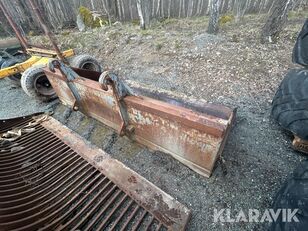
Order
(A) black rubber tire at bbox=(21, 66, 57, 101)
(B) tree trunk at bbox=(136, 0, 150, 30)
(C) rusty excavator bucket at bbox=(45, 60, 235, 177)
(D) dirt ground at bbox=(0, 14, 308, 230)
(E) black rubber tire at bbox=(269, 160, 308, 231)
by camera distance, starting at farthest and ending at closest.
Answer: (B) tree trunk at bbox=(136, 0, 150, 30) → (A) black rubber tire at bbox=(21, 66, 57, 101) → (D) dirt ground at bbox=(0, 14, 308, 230) → (C) rusty excavator bucket at bbox=(45, 60, 235, 177) → (E) black rubber tire at bbox=(269, 160, 308, 231)

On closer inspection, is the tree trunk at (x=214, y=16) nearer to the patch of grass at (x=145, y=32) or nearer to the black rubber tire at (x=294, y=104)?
the patch of grass at (x=145, y=32)

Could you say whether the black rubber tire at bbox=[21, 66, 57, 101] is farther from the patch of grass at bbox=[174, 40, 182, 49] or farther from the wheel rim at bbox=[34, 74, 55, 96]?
the patch of grass at bbox=[174, 40, 182, 49]

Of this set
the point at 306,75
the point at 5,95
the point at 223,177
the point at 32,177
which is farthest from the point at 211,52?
the point at 5,95

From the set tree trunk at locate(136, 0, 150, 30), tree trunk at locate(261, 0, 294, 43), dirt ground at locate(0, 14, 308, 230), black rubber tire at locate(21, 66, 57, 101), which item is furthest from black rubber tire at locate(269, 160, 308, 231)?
tree trunk at locate(136, 0, 150, 30)

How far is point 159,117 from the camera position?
192cm

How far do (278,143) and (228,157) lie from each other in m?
0.65

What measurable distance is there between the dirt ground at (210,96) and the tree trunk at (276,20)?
0.22 m

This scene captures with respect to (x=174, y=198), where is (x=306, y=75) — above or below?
above

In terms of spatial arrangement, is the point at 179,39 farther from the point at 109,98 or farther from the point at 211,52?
the point at 109,98

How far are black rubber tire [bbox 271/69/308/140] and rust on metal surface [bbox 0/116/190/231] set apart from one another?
1.43 metres

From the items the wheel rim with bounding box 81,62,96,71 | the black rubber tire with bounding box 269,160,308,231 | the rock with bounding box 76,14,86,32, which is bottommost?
the rock with bounding box 76,14,86,32

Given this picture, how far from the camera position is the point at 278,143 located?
90.7 inches

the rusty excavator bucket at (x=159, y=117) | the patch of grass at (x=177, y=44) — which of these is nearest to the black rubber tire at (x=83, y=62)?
the rusty excavator bucket at (x=159, y=117)

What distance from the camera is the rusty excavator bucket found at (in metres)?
1.69
